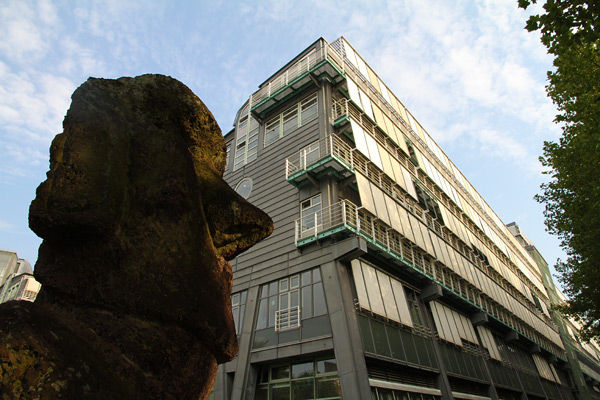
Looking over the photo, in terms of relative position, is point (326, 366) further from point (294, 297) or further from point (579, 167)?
point (579, 167)

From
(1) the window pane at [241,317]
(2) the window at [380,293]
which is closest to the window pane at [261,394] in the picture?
(1) the window pane at [241,317]

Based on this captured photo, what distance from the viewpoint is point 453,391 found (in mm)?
16625

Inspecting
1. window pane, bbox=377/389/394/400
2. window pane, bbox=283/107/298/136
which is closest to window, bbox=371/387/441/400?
window pane, bbox=377/389/394/400

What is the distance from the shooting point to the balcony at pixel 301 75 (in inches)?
811

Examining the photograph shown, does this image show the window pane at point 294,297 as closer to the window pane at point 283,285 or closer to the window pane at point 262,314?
the window pane at point 283,285

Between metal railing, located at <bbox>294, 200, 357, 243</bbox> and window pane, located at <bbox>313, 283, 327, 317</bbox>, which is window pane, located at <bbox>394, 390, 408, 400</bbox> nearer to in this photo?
window pane, located at <bbox>313, 283, 327, 317</bbox>

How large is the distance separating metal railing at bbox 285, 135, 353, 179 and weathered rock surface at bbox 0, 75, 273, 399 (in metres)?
14.2

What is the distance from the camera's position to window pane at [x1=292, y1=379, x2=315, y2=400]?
42.7 feet

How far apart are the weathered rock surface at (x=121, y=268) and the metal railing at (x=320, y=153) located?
46.7ft

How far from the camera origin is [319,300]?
14.2 metres

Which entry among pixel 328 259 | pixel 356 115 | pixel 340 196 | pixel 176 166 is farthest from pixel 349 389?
pixel 356 115

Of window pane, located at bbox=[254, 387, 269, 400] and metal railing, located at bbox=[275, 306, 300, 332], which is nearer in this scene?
window pane, located at bbox=[254, 387, 269, 400]

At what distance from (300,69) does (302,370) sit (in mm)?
16093

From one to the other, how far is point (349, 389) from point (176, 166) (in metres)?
11.5
